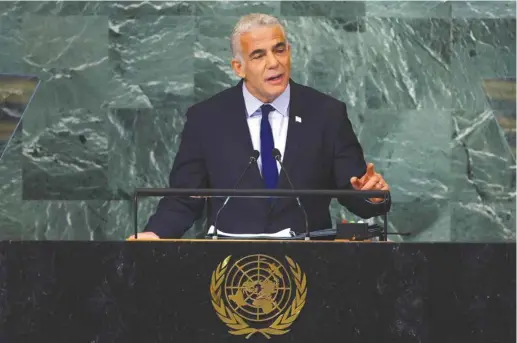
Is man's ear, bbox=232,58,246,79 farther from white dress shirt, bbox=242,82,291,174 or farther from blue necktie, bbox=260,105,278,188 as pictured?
blue necktie, bbox=260,105,278,188

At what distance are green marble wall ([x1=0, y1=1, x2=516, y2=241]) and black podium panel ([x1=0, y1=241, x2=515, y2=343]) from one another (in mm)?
3143

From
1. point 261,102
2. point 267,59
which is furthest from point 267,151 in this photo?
point 267,59

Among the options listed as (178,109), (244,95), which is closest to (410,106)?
(178,109)

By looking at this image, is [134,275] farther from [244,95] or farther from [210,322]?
[244,95]

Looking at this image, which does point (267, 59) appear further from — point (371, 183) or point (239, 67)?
point (371, 183)

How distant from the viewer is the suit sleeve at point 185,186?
5062 millimetres

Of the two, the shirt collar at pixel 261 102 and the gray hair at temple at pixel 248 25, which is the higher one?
the gray hair at temple at pixel 248 25

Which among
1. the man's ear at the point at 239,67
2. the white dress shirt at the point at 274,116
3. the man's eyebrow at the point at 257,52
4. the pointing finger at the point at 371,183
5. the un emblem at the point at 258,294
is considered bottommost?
the un emblem at the point at 258,294

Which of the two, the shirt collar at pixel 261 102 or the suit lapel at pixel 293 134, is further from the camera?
the shirt collar at pixel 261 102

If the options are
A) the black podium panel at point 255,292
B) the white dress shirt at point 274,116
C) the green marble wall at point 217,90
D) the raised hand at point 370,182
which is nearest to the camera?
the black podium panel at point 255,292

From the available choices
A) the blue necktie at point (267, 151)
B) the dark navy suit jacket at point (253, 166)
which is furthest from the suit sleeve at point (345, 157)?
the blue necktie at point (267, 151)

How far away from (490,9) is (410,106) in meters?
0.77

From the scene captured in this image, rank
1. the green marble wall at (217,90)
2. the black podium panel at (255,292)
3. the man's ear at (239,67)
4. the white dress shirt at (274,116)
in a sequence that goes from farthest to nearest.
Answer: the green marble wall at (217,90) → the man's ear at (239,67) → the white dress shirt at (274,116) → the black podium panel at (255,292)

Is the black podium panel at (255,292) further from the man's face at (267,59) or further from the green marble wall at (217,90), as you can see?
the green marble wall at (217,90)
